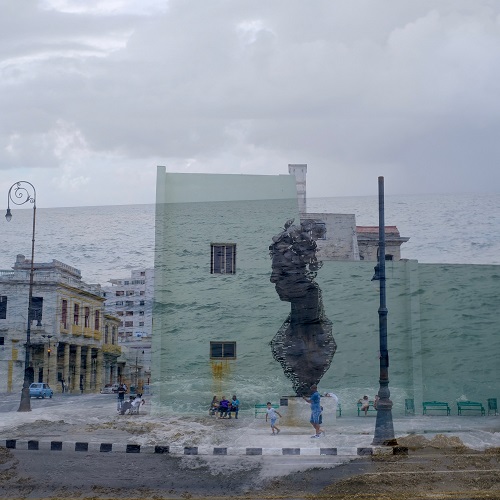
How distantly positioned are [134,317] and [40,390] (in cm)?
331

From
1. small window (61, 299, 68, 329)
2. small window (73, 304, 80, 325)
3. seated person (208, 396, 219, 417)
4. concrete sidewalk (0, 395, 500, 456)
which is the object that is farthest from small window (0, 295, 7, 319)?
seated person (208, 396, 219, 417)

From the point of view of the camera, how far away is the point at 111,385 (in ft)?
66.9

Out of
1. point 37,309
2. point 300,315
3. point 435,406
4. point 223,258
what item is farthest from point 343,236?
point 37,309

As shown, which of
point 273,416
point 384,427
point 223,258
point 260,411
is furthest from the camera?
point 223,258

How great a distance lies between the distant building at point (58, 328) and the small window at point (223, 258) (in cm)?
333

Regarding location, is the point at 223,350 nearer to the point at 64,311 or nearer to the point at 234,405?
the point at 234,405

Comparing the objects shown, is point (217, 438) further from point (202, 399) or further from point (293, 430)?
point (202, 399)

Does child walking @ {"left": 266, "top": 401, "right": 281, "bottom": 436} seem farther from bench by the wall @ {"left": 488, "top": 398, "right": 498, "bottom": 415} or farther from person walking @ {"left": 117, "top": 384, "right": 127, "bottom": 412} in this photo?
bench by the wall @ {"left": 488, "top": 398, "right": 498, "bottom": 415}

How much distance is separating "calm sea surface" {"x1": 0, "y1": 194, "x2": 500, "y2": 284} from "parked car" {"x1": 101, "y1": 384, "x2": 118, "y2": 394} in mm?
2982

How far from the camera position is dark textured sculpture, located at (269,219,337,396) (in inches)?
777

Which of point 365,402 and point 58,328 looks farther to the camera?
point 58,328

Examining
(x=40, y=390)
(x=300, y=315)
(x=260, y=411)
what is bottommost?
(x=260, y=411)

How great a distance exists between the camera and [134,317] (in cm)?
2089

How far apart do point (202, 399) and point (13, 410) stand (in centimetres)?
503
